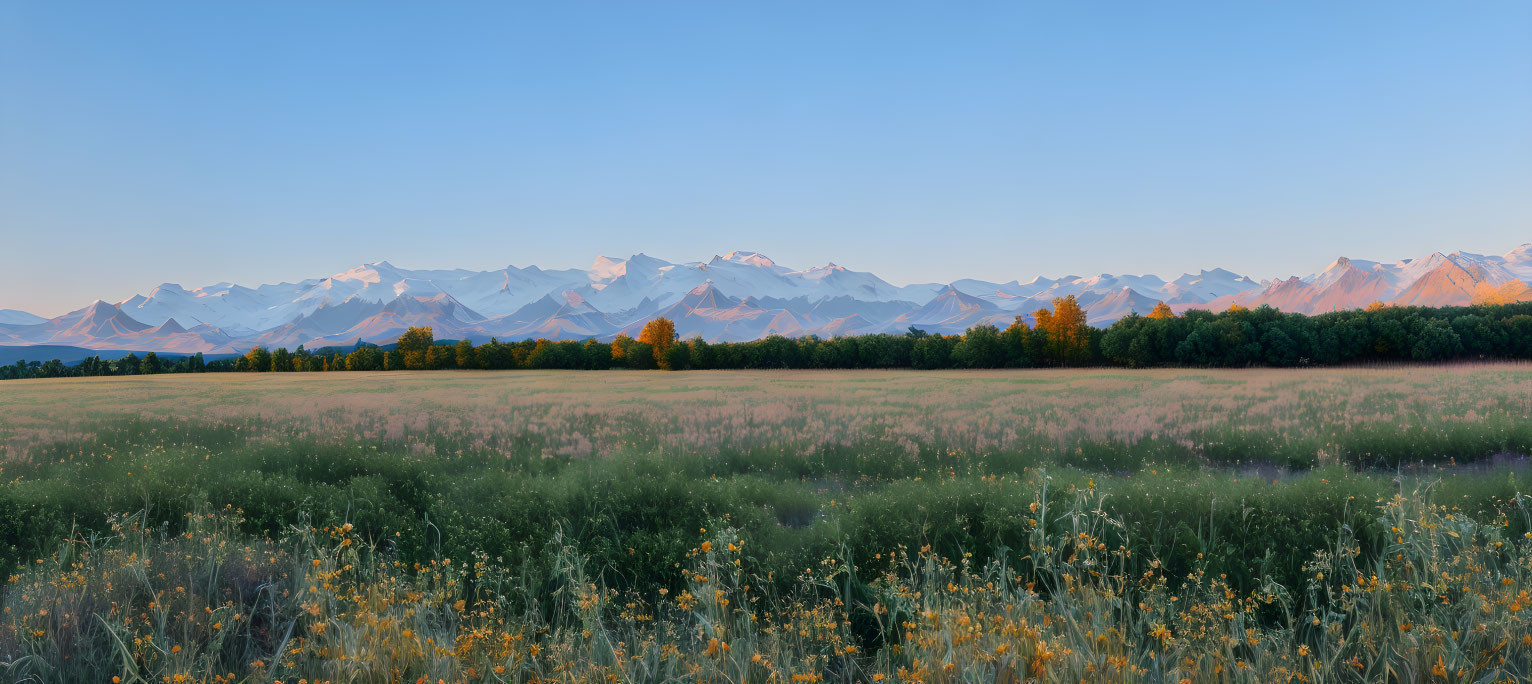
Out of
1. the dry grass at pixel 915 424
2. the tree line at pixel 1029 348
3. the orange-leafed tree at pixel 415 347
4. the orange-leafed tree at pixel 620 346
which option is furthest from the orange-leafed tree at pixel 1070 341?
the orange-leafed tree at pixel 415 347

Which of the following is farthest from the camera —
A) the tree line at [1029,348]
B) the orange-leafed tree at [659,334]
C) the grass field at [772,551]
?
the orange-leafed tree at [659,334]

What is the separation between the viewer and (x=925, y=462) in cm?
1308

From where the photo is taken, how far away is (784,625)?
553 centimetres

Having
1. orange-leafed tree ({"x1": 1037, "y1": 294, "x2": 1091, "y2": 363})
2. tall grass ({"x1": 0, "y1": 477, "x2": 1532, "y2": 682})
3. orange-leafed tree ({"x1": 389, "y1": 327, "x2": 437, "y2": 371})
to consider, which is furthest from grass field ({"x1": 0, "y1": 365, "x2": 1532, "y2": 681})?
orange-leafed tree ({"x1": 389, "y1": 327, "x2": 437, "y2": 371})

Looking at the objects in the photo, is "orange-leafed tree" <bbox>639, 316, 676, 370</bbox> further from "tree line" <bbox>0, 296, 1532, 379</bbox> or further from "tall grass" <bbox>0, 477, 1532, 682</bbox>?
"tall grass" <bbox>0, 477, 1532, 682</bbox>

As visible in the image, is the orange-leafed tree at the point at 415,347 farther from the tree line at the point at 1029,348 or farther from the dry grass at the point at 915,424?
the dry grass at the point at 915,424

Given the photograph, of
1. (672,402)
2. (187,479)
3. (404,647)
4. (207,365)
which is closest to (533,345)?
(207,365)

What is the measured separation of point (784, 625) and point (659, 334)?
89845 millimetres

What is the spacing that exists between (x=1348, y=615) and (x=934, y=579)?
12.7 ft

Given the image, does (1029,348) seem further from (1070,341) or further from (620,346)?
(620,346)

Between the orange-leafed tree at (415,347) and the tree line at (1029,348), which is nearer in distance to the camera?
the tree line at (1029,348)

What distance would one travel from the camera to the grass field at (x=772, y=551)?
4.64 metres

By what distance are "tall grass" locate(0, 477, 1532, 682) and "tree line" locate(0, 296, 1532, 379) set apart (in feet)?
226

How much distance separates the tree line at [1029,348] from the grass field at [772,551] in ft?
176
